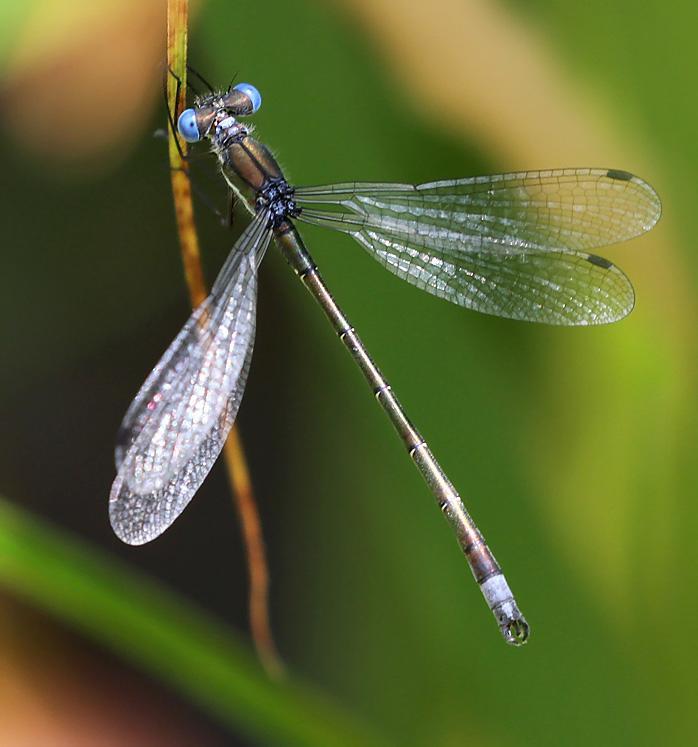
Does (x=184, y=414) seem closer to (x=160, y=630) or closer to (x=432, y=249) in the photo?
(x=160, y=630)

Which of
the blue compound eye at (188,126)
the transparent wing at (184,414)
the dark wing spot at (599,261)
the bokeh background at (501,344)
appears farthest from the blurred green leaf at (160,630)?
the dark wing spot at (599,261)

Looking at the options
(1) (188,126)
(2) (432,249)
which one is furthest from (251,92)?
(2) (432,249)

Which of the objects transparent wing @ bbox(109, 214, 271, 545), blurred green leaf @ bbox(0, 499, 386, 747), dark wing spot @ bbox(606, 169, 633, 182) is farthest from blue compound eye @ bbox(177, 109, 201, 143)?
dark wing spot @ bbox(606, 169, 633, 182)

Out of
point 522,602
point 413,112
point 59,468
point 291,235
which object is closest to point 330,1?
point 413,112

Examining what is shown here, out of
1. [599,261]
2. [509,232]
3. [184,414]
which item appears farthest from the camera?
[509,232]

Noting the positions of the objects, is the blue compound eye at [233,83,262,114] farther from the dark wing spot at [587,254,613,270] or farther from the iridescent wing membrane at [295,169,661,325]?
the dark wing spot at [587,254,613,270]
